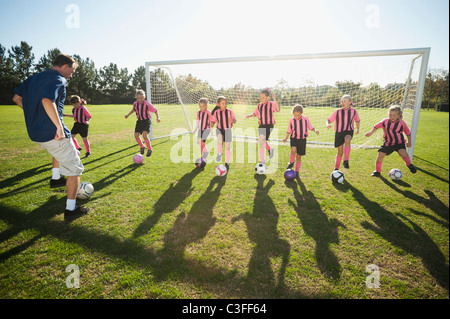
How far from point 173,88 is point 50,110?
7.55 m

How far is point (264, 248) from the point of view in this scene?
2.67 metres

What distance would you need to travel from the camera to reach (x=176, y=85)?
31.4 feet

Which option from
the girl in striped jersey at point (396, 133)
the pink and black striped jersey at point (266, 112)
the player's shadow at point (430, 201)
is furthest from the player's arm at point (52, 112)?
the girl in striped jersey at point (396, 133)

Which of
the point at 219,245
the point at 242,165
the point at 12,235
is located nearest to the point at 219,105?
the point at 242,165

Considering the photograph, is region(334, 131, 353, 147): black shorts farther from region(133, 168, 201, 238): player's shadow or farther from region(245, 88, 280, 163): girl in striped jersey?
region(133, 168, 201, 238): player's shadow

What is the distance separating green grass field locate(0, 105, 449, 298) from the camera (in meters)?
2.15

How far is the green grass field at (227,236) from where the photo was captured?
7.06ft

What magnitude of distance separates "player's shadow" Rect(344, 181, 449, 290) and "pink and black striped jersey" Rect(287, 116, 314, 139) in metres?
1.80

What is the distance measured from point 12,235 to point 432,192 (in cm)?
697

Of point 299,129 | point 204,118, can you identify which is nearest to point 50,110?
point 204,118

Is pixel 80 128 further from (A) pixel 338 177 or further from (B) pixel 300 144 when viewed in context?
(A) pixel 338 177

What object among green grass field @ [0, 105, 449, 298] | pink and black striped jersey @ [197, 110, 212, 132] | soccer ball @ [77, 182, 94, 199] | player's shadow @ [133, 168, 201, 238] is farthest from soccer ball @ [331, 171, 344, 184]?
soccer ball @ [77, 182, 94, 199]

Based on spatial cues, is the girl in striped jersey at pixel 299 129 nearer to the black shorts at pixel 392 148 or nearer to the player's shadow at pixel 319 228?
the player's shadow at pixel 319 228

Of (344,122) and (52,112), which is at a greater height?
(52,112)
